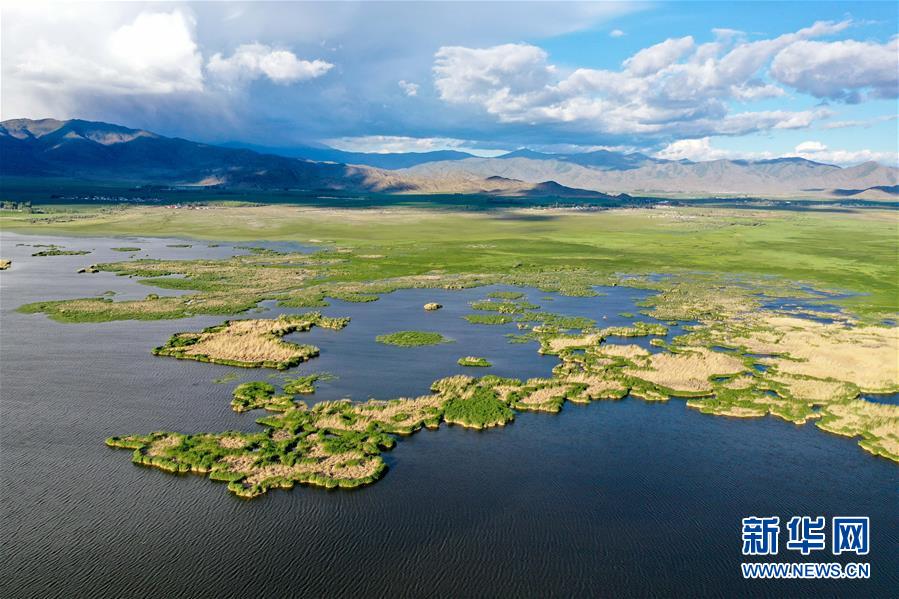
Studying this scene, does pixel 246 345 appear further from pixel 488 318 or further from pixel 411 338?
pixel 488 318

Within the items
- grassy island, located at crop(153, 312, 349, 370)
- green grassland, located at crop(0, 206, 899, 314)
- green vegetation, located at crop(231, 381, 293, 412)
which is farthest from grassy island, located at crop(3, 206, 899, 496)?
green grassland, located at crop(0, 206, 899, 314)

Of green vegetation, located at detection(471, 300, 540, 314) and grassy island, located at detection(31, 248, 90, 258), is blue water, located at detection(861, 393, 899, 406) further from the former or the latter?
grassy island, located at detection(31, 248, 90, 258)

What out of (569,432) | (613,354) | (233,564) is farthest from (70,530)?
(613,354)

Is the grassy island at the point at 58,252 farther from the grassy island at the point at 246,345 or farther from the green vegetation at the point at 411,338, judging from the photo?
the green vegetation at the point at 411,338

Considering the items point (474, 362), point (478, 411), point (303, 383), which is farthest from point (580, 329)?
point (303, 383)

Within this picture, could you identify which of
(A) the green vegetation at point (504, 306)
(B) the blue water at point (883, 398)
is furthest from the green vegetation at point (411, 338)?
(B) the blue water at point (883, 398)

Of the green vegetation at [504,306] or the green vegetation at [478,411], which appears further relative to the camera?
the green vegetation at [504,306]

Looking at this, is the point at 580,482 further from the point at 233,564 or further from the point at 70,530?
the point at 70,530
